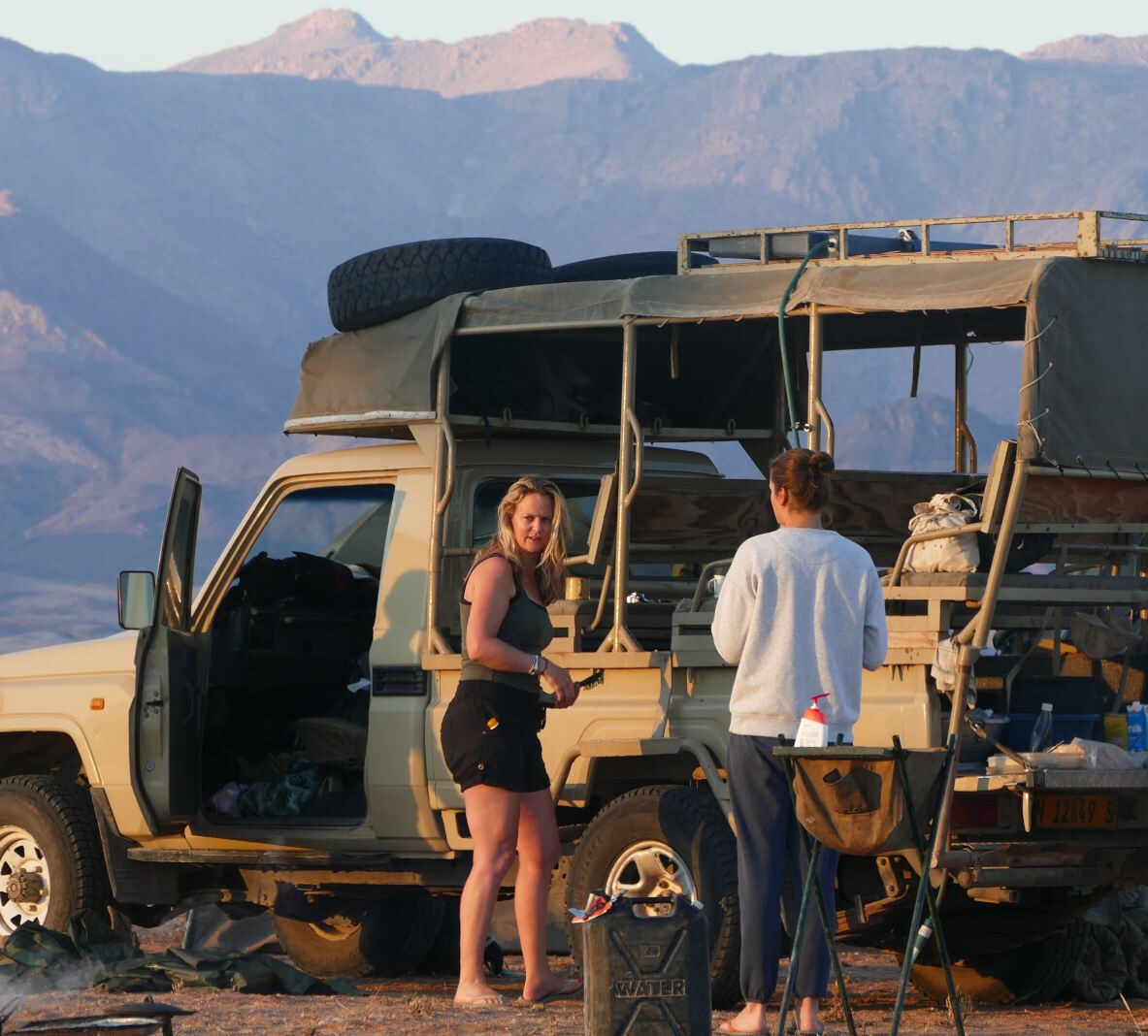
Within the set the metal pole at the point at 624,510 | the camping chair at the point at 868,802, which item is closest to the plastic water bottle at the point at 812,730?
the camping chair at the point at 868,802

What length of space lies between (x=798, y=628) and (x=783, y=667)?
0.12 meters

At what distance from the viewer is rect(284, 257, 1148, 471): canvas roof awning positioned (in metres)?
6.43

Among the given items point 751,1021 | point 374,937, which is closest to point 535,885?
point 751,1021

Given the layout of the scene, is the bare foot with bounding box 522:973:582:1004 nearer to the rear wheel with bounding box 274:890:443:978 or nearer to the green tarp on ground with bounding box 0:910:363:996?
the green tarp on ground with bounding box 0:910:363:996

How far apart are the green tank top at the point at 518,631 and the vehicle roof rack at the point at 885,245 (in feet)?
5.15

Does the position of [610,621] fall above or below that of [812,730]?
above

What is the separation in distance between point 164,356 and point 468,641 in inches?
5147

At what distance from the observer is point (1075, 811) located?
20.5 ft

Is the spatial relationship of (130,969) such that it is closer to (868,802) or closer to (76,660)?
(76,660)

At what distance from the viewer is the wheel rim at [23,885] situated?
816 centimetres

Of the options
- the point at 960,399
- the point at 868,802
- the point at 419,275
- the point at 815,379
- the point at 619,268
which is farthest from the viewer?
the point at 960,399

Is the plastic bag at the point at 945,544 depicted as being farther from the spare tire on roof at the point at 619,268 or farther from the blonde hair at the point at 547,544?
the spare tire on roof at the point at 619,268

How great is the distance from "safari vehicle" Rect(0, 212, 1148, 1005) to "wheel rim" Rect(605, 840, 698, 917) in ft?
0.04

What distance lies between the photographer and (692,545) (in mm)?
7871
